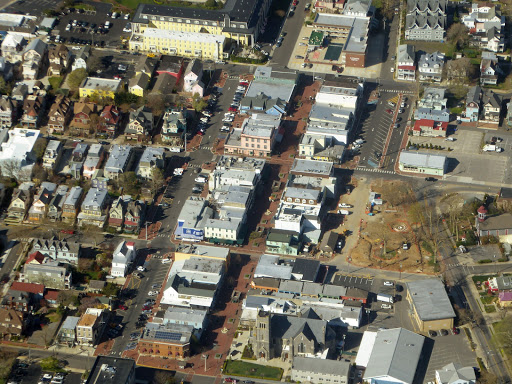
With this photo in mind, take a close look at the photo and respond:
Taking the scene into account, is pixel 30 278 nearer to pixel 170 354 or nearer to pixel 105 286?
pixel 105 286

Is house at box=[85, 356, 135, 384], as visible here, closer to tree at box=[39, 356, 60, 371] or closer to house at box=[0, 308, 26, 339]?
tree at box=[39, 356, 60, 371]

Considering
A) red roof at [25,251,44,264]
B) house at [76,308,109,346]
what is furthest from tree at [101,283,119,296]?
red roof at [25,251,44,264]

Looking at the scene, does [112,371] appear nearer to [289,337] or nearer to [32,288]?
[32,288]

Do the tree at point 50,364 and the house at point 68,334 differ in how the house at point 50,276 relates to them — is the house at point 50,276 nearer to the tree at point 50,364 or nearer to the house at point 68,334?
the house at point 68,334

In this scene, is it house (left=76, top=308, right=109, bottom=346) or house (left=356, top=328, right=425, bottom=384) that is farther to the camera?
house (left=76, top=308, right=109, bottom=346)

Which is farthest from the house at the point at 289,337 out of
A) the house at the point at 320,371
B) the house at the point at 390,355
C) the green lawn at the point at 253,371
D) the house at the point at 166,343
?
the house at the point at 166,343

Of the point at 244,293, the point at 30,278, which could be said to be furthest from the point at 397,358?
the point at 30,278

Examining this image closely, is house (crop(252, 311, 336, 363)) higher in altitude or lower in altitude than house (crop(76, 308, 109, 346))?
higher
